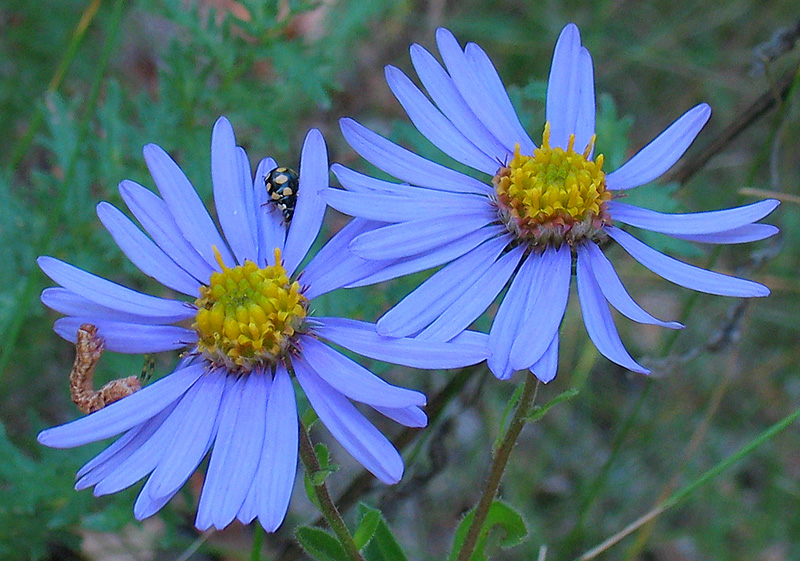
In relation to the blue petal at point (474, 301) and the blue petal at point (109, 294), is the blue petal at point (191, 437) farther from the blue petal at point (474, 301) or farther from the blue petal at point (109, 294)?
the blue petal at point (474, 301)

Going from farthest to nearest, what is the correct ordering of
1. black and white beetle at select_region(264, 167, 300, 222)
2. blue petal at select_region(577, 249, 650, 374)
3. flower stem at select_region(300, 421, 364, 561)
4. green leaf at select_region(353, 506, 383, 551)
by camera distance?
1. black and white beetle at select_region(264, 167, 300, 222)
2. green leaf at select_region(353, 506, 383, 551)
3. flower stem at select_region(300, 421, 364, 561)
4. blue petal at select_region(577, 249, 650, 374)

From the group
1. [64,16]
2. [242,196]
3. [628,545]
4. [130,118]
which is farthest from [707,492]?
[64,16]

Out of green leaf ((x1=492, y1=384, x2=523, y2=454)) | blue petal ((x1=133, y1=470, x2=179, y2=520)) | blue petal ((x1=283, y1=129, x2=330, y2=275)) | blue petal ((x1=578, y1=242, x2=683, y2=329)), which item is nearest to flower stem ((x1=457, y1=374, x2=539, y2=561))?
green leaf ((x1=492, y1=384, x2=523, y2=454))

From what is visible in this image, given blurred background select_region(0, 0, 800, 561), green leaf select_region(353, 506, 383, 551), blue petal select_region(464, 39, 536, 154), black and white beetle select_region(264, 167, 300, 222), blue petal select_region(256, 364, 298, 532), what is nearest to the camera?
blue petal select_region(256, 364, 298, 532)

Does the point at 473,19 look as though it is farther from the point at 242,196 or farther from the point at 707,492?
the point at 242,196

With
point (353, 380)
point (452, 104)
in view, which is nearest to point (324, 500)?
point (353, 380)

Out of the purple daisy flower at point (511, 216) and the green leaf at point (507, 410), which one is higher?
the purple daisy flower at point (511, 216)

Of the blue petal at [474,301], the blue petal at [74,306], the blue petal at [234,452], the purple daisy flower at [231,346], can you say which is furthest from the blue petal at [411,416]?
the blue petal at [74,306]

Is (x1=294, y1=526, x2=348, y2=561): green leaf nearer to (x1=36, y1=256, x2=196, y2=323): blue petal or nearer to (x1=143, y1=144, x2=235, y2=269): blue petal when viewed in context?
(x1=36, y1=256, x2=196, y2=323): blue petal
